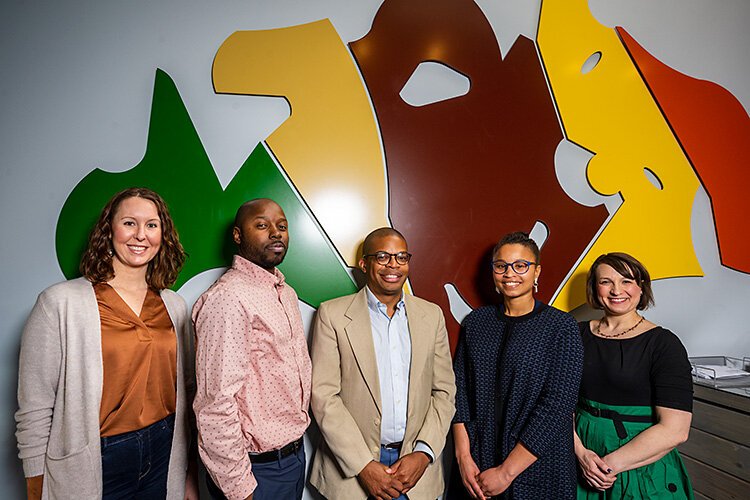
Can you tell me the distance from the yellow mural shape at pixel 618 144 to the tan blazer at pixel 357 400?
1.00 m

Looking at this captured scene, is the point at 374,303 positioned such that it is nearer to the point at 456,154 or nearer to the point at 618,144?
the point at 456,154

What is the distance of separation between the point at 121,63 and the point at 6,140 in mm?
545

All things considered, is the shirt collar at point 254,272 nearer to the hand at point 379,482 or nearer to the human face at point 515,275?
the hand at point 379,482

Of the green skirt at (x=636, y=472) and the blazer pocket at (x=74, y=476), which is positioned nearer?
the blazer pocket at (x=74, y=476)

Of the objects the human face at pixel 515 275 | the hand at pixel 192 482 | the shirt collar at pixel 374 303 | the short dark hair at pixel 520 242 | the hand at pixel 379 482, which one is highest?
the short dark hair at pixel 520 242

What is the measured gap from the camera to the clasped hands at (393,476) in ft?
5.50

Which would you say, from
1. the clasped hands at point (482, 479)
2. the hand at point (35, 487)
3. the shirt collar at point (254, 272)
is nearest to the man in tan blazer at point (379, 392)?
the clasped hands at point (482, 479)

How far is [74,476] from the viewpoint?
1414 mm

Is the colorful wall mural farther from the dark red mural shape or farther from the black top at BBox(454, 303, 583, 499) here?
the black top at BBox(454, 303, 583, 499)

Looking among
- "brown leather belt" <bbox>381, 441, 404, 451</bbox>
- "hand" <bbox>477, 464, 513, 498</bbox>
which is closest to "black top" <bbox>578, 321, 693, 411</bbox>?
"hand" <bbox>477, 464, 513, 498</bbox>

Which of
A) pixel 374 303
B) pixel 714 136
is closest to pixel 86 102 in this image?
pixel 374 303

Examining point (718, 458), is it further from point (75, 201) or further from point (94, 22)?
point (94, 22)

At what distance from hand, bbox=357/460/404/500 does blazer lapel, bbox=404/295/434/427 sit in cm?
20

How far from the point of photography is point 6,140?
6.11ft
